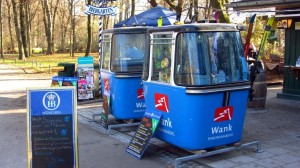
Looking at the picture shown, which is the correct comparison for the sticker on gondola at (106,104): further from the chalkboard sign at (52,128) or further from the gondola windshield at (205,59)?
the chalkboard sign at (52,128)

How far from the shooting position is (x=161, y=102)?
19.4ft

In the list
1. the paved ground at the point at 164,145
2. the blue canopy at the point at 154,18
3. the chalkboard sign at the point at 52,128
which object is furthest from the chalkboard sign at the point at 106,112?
the blue canopy at the point at 154,18

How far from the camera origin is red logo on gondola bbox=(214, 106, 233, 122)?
560 cm

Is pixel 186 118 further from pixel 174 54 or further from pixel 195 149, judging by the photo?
pixel 174 54

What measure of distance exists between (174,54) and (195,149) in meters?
1.47

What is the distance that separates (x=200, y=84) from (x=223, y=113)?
67 centimetres

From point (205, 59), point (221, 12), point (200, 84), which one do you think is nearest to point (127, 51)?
point (205, 59)

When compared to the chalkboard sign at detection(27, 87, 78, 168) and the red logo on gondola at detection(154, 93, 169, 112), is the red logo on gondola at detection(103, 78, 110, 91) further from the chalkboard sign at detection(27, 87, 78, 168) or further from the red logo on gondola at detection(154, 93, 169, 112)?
the chalkboard sign at detection(27, 87, 78, 168)

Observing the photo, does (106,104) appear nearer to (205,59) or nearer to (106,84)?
(106,84)

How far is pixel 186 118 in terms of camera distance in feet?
18.0

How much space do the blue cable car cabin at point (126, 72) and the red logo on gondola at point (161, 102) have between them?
67.1 inches

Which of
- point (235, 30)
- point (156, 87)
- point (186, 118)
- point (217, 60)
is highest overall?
point (235, 30)

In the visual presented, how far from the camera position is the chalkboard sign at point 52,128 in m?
4.59

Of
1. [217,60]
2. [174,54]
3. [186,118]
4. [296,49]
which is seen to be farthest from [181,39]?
[296,49]
